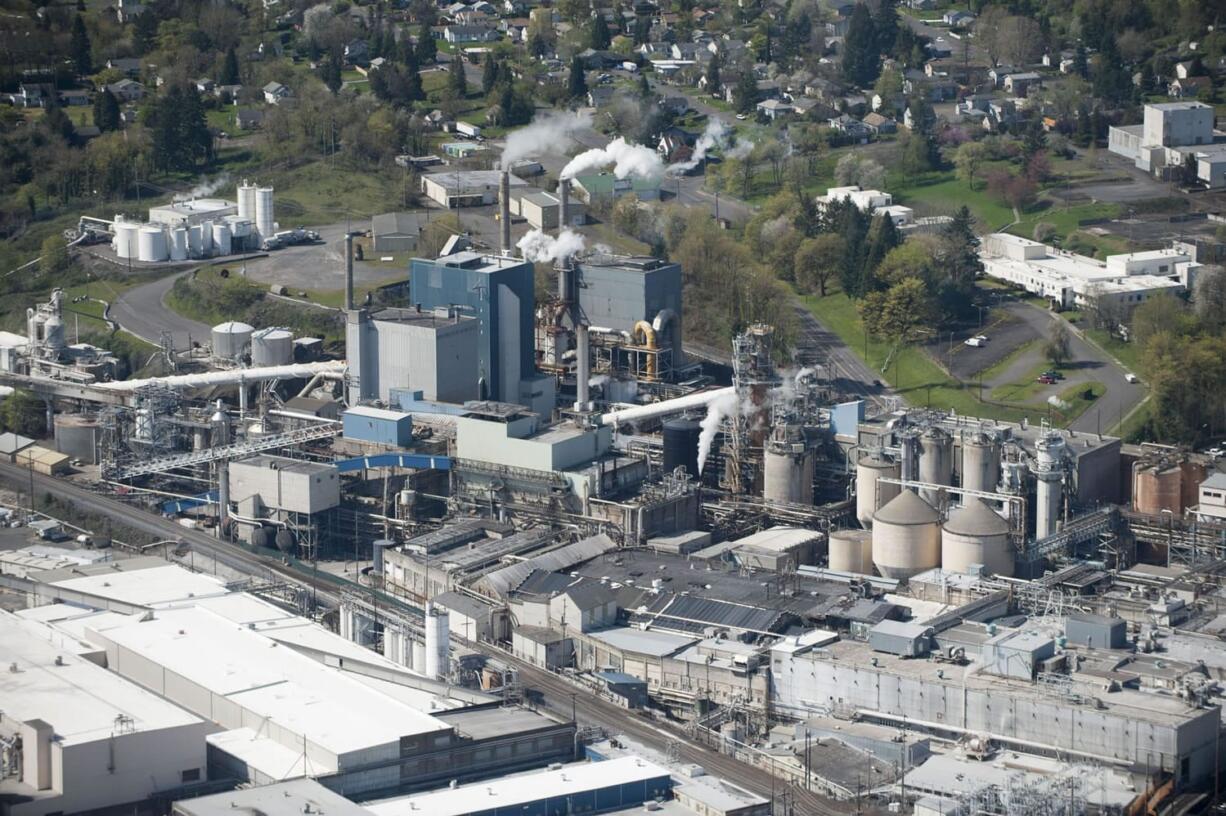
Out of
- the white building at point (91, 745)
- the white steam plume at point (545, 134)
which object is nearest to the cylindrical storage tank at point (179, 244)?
the white steam plume at point (545, 134)

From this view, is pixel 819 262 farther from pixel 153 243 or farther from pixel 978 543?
→ pixel 978 543

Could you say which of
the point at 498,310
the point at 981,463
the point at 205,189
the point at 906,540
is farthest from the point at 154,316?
the point at 906,540

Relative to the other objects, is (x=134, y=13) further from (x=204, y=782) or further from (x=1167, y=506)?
(x=204, y=782)

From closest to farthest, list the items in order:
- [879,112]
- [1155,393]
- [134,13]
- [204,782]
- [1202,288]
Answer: [204,782] < [1155,393] < [1202,288] < [879,112] < [134,13]

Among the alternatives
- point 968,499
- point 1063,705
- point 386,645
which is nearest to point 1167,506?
point 968,499

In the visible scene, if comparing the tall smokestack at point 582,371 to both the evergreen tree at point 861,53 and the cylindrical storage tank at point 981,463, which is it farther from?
the evergreen tree at point 861,53

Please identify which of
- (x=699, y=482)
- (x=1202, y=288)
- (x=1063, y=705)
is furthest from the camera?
(x=1202, y=288)

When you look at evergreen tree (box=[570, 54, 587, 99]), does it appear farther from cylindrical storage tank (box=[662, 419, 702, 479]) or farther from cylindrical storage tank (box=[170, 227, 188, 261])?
cylindrical storage tank (box=[662, 419, 702, 479])

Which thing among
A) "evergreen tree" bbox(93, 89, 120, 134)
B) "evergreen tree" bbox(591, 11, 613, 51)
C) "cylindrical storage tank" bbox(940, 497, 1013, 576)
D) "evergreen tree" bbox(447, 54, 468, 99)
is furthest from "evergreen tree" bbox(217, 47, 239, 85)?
"cylindrical storage tank" bbox(940, 497, 1013, 576)
